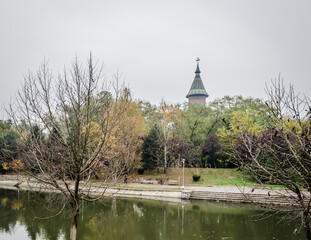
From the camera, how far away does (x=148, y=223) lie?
11969mm

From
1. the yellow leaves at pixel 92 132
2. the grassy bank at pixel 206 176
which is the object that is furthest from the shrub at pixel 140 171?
the yellow leaves at pixel 92 132

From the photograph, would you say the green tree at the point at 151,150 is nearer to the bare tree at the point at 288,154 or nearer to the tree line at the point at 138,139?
the tree line at the point at 138,139

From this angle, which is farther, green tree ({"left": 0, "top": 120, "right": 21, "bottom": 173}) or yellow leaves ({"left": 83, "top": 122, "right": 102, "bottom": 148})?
green tree ({"left": 0, "top": 120, "right": 21, "bottom": 173})

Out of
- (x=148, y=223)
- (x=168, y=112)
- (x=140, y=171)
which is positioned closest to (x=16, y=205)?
(x=148, y=223)

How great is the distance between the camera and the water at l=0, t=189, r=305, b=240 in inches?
391

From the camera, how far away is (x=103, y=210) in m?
14.8

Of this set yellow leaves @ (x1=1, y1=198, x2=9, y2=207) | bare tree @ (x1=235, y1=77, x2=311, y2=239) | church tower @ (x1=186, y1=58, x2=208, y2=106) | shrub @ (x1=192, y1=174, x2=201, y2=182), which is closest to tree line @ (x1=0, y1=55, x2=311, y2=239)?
bare tree @ (x1=235, y1=77, x2=311, y2=239)

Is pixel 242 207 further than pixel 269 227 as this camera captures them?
Yes

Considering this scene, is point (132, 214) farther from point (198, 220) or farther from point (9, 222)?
point (9, 222)

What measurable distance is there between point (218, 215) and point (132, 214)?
15.4ft

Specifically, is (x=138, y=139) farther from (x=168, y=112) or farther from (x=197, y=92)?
(x=197, y=92)

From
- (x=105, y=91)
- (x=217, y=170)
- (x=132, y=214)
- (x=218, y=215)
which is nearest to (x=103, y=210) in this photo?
(x=132, y=214)

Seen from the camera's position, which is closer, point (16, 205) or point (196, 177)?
point (16, 205)

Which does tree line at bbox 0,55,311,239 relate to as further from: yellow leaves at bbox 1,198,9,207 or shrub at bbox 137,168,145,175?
yellow leaves at bbox 1,198,9,207
